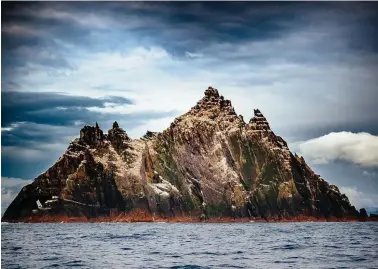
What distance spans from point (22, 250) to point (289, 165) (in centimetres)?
10867

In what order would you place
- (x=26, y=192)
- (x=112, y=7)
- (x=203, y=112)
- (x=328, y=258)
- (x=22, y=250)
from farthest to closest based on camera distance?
(x=203, y=112) < (x=26, y=192) < (x=22, y=250) < (x=328, y=258) < (x=112, y=7)

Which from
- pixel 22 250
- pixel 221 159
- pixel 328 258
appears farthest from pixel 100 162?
pixel 328 258

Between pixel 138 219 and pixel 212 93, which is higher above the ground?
pixel 212 93

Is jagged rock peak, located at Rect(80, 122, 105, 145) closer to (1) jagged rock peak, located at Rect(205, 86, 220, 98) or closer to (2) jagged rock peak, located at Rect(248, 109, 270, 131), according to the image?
(1) jagged rock peak, located at Rect(205, 86, 220, 98)

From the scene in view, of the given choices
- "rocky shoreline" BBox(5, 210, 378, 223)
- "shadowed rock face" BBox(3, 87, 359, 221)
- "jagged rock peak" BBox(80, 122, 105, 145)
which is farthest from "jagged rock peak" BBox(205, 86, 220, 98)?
"rocky shoreline" BBox(5, 210, 378, 223)

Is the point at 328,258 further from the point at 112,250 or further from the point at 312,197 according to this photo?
the point at 312,197

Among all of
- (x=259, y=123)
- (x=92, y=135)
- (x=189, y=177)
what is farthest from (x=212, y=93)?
(x=92, y=135)

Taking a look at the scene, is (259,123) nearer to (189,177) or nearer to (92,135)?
(189,177)

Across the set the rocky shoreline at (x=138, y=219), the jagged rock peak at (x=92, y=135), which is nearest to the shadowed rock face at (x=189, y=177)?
the jagged rock peak at (x=92, y=135)

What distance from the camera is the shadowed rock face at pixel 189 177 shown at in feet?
415

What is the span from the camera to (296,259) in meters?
28.2

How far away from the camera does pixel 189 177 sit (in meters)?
135

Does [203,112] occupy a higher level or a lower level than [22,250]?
higher

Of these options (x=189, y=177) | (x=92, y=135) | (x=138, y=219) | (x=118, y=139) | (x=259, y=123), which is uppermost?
(x=259, y=123)
